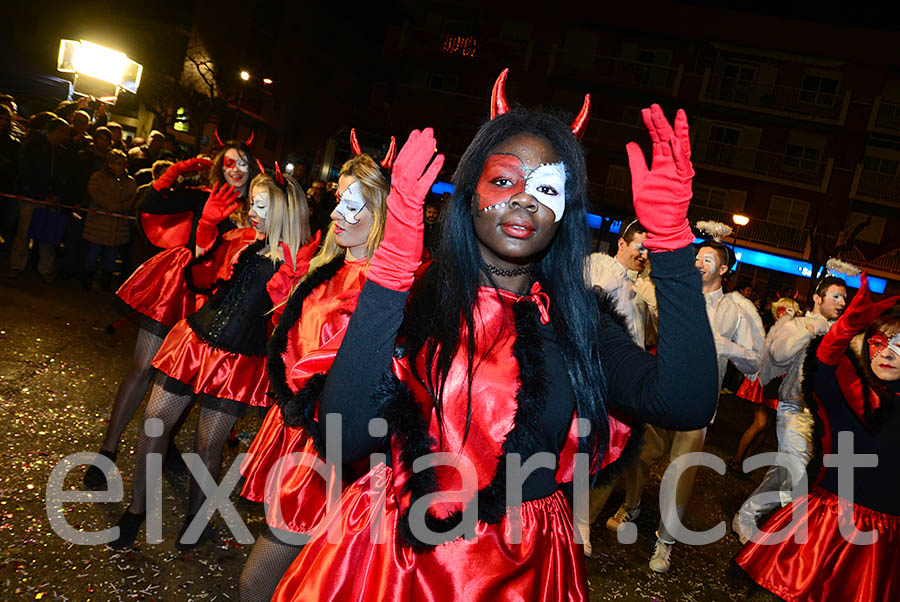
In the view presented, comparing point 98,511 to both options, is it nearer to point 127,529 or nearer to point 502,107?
point 127,529

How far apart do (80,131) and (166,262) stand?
5795 mm

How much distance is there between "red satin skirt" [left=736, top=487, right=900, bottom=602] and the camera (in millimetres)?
2998

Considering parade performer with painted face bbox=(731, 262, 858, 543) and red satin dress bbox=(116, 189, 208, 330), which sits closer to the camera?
red satin dress bbox=(116, 189, 208, 330)

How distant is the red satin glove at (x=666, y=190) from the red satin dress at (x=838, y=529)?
8.35 feet

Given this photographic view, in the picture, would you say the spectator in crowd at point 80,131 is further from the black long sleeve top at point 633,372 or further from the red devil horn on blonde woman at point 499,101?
the black long sleeve top at point 633,372

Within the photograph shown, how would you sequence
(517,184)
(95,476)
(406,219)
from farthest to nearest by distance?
1. (95,476)
2. (517,184)
3. (406,219)

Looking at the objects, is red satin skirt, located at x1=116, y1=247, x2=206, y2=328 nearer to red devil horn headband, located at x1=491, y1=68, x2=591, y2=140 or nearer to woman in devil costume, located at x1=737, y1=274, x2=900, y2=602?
red devil horn headband, located at x1=491, y1=68, x2=591, y2=140

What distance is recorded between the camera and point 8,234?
8336 mm

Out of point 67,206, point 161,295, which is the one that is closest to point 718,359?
point 161,295

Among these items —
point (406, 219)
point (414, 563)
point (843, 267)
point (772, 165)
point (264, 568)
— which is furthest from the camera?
point (772, 165)

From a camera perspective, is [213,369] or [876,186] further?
[876,186]

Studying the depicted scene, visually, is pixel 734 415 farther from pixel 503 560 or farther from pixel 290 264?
pixel 503 560

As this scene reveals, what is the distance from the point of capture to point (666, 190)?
4.61ft

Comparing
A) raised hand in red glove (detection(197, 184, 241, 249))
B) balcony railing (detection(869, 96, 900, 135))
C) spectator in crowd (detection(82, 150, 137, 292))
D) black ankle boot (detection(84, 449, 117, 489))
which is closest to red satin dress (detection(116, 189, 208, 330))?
raised hand in red glove (detection(197, 184, 241, 249))
